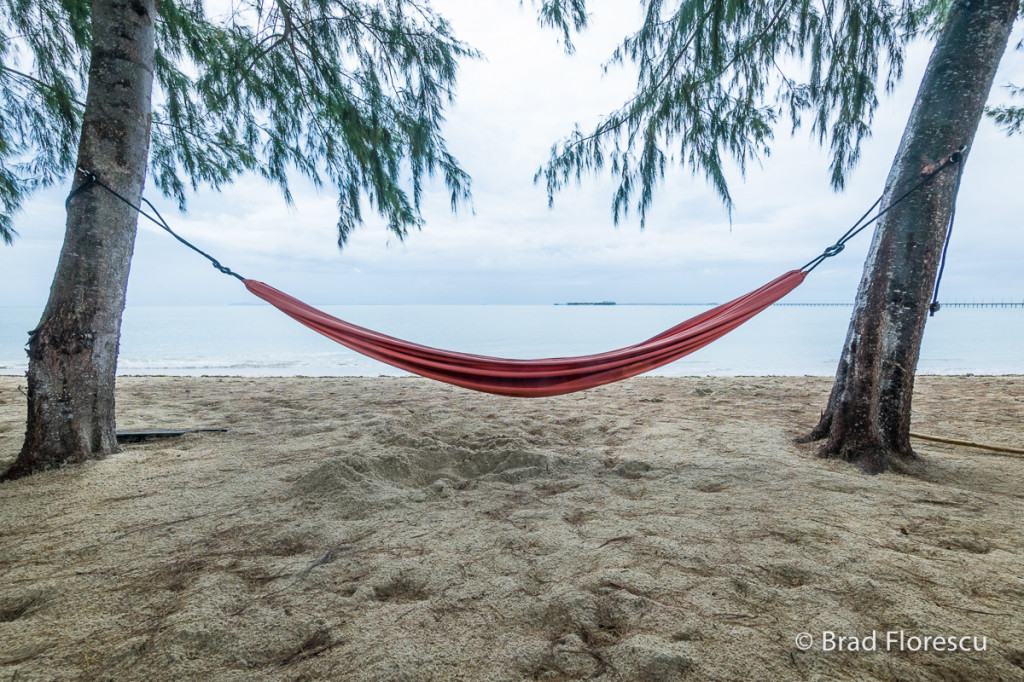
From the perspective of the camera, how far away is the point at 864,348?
5.52 feet

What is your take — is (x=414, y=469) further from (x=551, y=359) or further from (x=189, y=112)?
(x=189, y=112)

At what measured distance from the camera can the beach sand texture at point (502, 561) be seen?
0.74m

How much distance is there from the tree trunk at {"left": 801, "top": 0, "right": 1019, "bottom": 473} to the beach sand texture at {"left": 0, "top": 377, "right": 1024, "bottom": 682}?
17 cm

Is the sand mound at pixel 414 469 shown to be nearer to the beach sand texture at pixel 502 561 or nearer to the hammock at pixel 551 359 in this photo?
the beach sand texture at pixel 502 561

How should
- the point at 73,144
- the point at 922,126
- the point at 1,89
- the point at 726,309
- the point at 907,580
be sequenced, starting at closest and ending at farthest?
the point at 907,580, the point at 922,126, the point at 726,309, the point at 1,89, the point at 73,144

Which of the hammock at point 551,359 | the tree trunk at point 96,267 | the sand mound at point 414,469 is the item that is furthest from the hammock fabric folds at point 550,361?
the tree trunk at point 96,267

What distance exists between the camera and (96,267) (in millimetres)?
1615

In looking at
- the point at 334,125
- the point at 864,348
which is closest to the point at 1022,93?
the point at 864,348

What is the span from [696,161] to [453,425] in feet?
6.41

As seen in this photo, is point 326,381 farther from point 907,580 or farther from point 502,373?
point 907,580

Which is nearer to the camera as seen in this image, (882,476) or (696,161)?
(882,476)

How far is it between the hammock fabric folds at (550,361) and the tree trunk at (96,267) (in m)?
0.76

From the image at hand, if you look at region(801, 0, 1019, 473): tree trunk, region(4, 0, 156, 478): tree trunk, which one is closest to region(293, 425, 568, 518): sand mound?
region(4, 0, 156, 478): tree trunk

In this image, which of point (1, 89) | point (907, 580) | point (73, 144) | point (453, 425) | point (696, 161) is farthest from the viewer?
point (73, 144)
